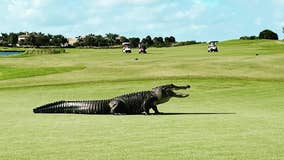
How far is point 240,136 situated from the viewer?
35.4ft

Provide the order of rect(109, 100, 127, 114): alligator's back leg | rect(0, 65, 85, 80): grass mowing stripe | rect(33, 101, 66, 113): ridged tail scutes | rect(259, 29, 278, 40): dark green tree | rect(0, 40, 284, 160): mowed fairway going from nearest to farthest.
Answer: rect(0, 40, 284, 160): mowed fairway → rect(109, 100, 127, 114): alligator's back leg → rect(33, 101, 66, 113): ridged tail scutes → rect(0, 65, 85, 80): grass mowing stripe → rect(259, 29, 278, 40): dark green tree

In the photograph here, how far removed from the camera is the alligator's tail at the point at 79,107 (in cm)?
1734

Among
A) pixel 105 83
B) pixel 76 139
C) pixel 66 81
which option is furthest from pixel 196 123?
pixel 66 81

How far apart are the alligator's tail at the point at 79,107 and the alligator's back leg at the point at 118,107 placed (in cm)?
44

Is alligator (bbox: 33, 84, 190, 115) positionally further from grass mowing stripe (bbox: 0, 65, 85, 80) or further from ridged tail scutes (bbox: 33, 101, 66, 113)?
grass mowing stripe (bbox: 0, 65, 85, 80)

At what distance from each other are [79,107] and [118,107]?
139 centimetres

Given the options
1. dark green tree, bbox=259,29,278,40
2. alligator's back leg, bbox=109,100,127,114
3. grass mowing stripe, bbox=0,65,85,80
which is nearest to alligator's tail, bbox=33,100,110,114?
alligator's back leg, bbox=109,100,127,114

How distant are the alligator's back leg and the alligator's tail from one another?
1.44 ft

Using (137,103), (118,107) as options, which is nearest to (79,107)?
(118,107)

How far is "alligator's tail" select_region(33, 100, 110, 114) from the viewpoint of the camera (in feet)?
56.9

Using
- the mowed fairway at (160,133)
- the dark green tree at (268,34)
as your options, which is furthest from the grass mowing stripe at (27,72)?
the dark green tree at (268,34)

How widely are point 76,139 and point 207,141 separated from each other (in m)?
2.45

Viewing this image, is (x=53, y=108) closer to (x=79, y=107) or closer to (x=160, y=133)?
(x=79, y=107)

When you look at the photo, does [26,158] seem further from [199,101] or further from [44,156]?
[199,101]
